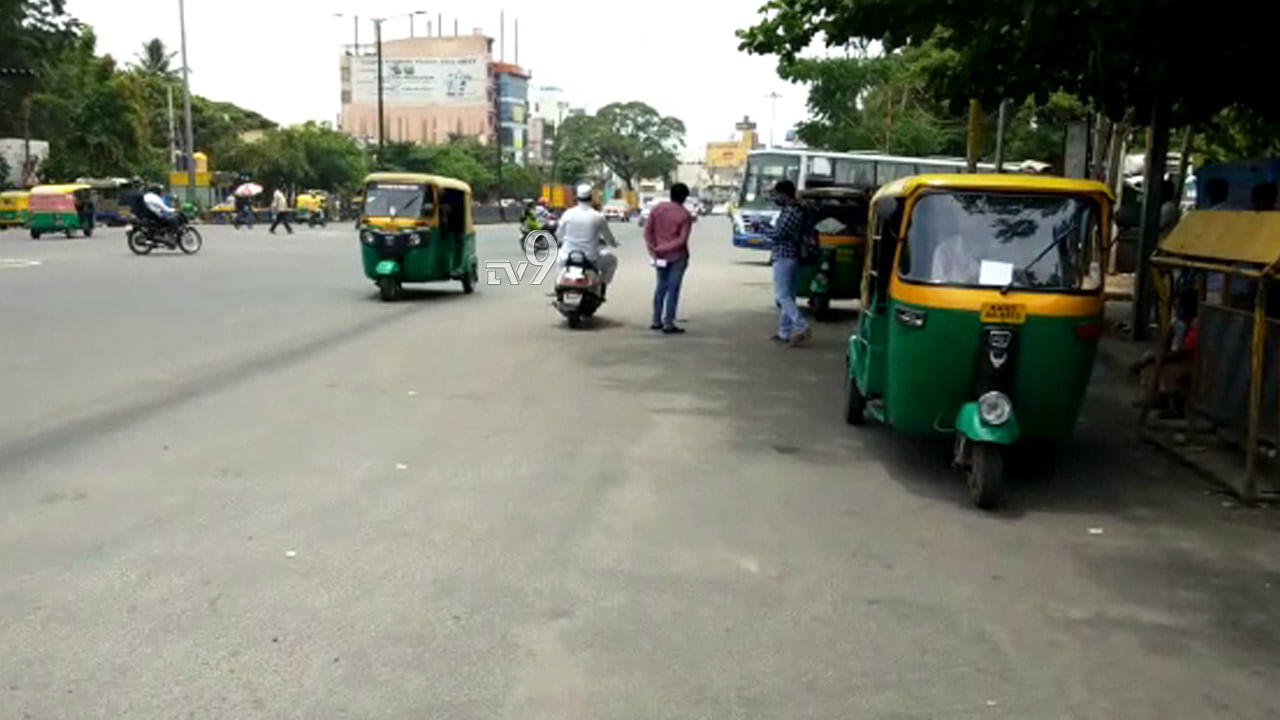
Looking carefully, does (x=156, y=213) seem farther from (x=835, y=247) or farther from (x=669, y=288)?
(x=835, y=247)

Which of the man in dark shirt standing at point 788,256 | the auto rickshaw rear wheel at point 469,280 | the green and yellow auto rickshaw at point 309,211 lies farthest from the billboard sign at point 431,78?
the man in dark shirt standing at point 788,256

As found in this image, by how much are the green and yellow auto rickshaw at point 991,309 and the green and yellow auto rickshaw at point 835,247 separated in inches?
331

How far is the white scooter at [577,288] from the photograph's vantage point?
1362 centimetres

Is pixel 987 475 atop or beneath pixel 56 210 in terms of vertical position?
beneath

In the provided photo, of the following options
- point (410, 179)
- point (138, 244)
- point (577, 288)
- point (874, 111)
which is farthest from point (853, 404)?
point (874, 111)

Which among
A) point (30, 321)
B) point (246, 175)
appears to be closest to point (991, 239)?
point (30, 321)

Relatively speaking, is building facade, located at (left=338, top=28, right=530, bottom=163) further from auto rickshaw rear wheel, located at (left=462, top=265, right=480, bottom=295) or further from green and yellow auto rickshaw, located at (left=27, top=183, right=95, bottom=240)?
auto rickshaw rear wheel, located at (left=462, top=265, right=480, bottom=295)

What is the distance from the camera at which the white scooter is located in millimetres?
13625

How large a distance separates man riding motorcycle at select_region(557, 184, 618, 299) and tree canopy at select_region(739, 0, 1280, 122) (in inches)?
106

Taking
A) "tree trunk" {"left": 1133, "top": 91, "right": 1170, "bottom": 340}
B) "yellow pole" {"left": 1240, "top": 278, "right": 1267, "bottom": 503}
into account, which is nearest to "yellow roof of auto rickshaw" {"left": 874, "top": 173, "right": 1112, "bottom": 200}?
"yellow pole" {"left": 1240, "top": 278, "right": 1267, "bottom": 503}

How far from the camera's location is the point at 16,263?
2219 cm

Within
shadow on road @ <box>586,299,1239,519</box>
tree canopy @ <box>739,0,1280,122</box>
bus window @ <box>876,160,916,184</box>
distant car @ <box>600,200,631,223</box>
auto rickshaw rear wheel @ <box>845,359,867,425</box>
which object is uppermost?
tree canopy @ <box>739,0,1280,122</box>

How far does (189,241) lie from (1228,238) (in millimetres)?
23727

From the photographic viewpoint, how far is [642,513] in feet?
19.6
